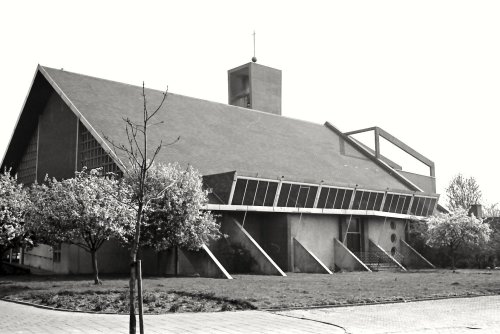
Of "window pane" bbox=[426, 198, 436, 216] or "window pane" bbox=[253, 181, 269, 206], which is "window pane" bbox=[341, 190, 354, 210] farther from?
"window pane" bbox=[426, 198, 436, 216]

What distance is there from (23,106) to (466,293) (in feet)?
101

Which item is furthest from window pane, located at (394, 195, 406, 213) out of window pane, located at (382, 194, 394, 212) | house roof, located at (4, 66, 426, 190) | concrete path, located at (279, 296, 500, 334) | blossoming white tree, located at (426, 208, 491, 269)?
concrete path, located at (279, 296, 500, 334)

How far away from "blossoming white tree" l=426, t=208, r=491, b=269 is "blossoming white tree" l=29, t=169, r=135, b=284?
23.1 meters

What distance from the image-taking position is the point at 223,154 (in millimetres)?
35719

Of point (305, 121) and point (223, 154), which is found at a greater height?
point (305, 121)

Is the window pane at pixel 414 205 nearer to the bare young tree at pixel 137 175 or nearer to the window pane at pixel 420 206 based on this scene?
the window pane at pixel 420 206

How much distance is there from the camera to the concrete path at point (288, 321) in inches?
440

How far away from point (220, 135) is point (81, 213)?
61.0 ft

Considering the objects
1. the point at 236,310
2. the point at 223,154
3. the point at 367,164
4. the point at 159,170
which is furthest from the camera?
the point at 367,164

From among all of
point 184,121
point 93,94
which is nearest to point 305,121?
point 184,121

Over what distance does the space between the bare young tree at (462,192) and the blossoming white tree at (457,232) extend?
1166 inches

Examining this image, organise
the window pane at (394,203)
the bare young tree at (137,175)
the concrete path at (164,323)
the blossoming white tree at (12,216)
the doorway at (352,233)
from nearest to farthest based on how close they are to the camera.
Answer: the bare young tree at (137,175), the concrete path at (164,323), the blossoming white tree at (12,216), the doorway at (352,233), the window pane at (394,203)

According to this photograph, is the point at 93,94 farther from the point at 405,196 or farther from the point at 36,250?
the point at 405,196

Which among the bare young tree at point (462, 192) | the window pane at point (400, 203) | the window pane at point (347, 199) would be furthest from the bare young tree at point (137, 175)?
the bare young tree at point (462, 192)
